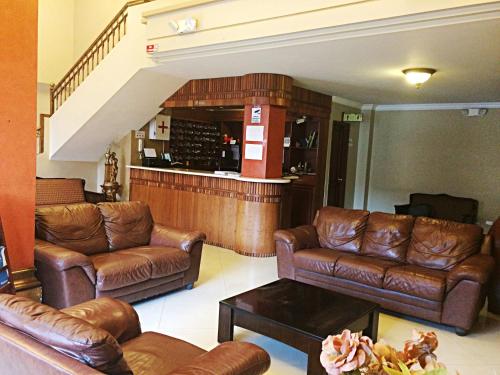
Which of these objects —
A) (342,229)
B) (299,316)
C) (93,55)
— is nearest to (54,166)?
(93,55)

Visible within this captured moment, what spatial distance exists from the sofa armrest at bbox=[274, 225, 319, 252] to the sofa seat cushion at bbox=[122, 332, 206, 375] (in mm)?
2346

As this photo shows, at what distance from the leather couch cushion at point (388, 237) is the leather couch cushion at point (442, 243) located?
78 millimetres

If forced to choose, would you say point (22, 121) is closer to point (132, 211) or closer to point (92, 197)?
point (132, 211)

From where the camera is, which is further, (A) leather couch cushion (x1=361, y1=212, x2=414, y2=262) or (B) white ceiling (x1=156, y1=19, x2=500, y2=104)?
(A) leather couch cushion (x1=361, y1=212, x2=414, y2=262)

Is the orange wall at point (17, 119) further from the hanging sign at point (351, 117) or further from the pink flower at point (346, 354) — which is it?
the hanging sign at point (351, 117)

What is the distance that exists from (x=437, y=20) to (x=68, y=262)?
3424mm

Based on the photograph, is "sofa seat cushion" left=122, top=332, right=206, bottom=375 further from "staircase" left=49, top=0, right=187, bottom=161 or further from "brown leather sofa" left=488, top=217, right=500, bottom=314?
"staircase" left=49, top=0, right=187, bottom=161

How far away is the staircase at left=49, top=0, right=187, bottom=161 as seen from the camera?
18.6 ft

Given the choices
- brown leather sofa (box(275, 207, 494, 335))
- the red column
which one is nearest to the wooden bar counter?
the red column

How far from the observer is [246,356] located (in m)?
1.81

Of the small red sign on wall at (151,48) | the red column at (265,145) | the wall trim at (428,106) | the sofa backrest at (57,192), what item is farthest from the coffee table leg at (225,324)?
the wall trim at (428,106)

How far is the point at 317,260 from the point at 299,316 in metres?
1.44

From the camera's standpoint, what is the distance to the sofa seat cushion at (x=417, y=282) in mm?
3532

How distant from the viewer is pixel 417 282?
3.62m
